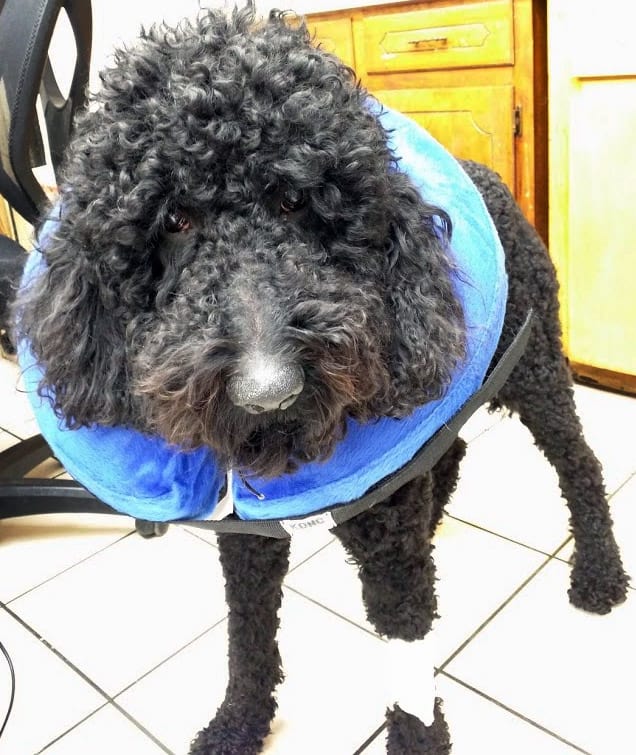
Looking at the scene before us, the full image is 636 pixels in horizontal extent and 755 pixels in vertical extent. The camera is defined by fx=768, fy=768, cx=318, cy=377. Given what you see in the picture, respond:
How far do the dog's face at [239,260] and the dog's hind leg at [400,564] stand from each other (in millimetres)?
195

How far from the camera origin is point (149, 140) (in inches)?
28.3

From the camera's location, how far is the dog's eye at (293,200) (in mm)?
729

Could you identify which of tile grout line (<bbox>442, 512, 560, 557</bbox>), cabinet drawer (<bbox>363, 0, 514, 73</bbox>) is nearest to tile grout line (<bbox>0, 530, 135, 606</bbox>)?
tile grout line (<bbox>442, 512, 560, 557</bbox>)

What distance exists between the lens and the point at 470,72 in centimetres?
207

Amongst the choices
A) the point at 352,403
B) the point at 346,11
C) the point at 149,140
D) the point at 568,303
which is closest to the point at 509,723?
the point at 352,403

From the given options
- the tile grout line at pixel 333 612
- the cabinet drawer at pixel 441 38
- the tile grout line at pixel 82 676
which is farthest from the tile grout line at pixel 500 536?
the cabinet drawer at pixel 441 38

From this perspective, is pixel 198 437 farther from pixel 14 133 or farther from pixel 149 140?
pixel 14 133

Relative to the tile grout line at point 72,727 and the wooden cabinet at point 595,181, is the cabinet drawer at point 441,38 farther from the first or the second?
the tile grout line at point 72,727

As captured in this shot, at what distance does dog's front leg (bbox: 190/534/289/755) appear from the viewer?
109 centimetres

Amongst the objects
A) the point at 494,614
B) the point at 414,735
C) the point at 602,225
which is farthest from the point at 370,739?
the point at 602,225

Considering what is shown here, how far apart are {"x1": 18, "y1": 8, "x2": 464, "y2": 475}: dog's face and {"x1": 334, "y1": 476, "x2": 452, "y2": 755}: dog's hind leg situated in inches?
7.7

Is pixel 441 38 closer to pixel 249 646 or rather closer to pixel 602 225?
pixel 602 225

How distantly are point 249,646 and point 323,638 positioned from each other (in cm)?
29

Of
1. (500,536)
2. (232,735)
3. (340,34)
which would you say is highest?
(340,34)
